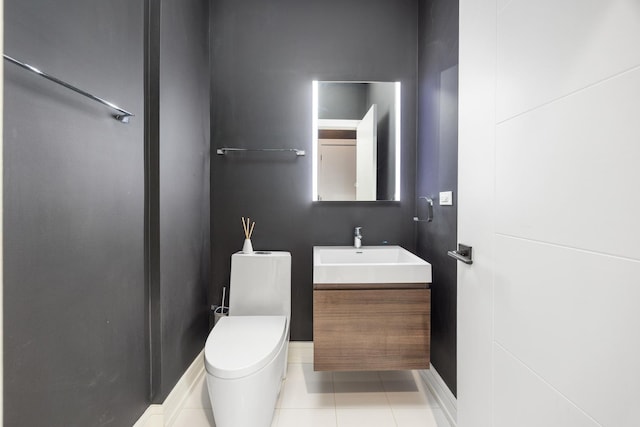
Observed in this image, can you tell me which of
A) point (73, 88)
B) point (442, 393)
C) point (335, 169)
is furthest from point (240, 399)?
point (335, 169)

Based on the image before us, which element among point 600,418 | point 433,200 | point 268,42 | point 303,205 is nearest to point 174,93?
point 268,42

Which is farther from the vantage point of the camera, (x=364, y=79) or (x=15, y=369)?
(x=364, y=79)

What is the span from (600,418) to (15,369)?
1371 mm

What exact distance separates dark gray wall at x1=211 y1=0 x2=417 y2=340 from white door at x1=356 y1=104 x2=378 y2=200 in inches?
5.8

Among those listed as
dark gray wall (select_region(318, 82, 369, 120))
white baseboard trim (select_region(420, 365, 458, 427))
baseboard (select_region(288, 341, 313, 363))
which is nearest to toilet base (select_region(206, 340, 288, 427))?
baseboard (select_region(288, 341, 313, 363))

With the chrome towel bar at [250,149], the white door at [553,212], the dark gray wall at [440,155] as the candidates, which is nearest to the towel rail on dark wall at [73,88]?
the chrome towel bar at [250,149]

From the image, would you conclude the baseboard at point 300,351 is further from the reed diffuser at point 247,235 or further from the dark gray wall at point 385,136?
the dark gray wall at point 385,136

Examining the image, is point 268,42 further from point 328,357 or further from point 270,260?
point 328,357

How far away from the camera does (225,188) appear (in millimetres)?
2154

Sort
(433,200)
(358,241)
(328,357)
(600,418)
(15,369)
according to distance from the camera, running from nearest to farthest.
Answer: (600,418) → (15,369) → (328,357) → (433,200) → (358,241)

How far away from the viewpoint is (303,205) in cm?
217

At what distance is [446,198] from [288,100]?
1223 millimetres

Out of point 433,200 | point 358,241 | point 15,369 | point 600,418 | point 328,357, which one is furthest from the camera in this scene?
point 358,241

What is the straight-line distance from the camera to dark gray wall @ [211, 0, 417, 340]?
83.8 inches
